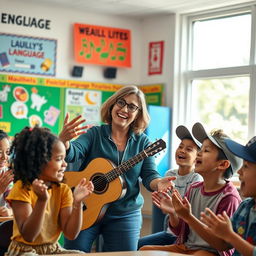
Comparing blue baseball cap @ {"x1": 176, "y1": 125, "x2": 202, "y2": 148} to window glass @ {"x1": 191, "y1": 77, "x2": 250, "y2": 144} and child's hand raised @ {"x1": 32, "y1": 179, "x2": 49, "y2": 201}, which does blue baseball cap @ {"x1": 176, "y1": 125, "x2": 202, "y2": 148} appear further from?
child's hand raised @ {"x1": 32, "y1": 179, "x2": 49, "y2": 201}

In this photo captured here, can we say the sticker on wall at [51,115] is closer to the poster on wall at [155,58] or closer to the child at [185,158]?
the poster on wall at [155,58]

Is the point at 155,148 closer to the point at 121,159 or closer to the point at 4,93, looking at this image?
the point at 121,159

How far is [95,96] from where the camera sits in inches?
246

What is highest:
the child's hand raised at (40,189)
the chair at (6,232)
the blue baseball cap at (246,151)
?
the blue baseball cap at (246,151)

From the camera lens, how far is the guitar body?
11.6ft

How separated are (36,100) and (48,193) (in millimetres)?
3505

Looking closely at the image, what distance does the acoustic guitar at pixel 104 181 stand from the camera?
353cm

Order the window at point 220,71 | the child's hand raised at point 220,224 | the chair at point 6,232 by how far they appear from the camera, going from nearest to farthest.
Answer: the child's hand raised at point 220,224 < the chair at point 6,232 < the window at point 220,71

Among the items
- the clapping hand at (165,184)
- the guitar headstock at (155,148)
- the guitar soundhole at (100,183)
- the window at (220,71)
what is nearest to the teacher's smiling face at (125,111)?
the guitar headstock at (155,148)

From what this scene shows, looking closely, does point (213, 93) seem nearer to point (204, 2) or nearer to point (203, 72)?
point (203, 72)

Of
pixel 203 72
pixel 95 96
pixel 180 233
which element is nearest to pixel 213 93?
pixel 203 72

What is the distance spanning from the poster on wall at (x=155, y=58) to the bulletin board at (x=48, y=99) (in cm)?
18

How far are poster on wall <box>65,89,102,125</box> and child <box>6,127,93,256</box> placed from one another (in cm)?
354

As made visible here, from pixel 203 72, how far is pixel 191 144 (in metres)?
2.02
